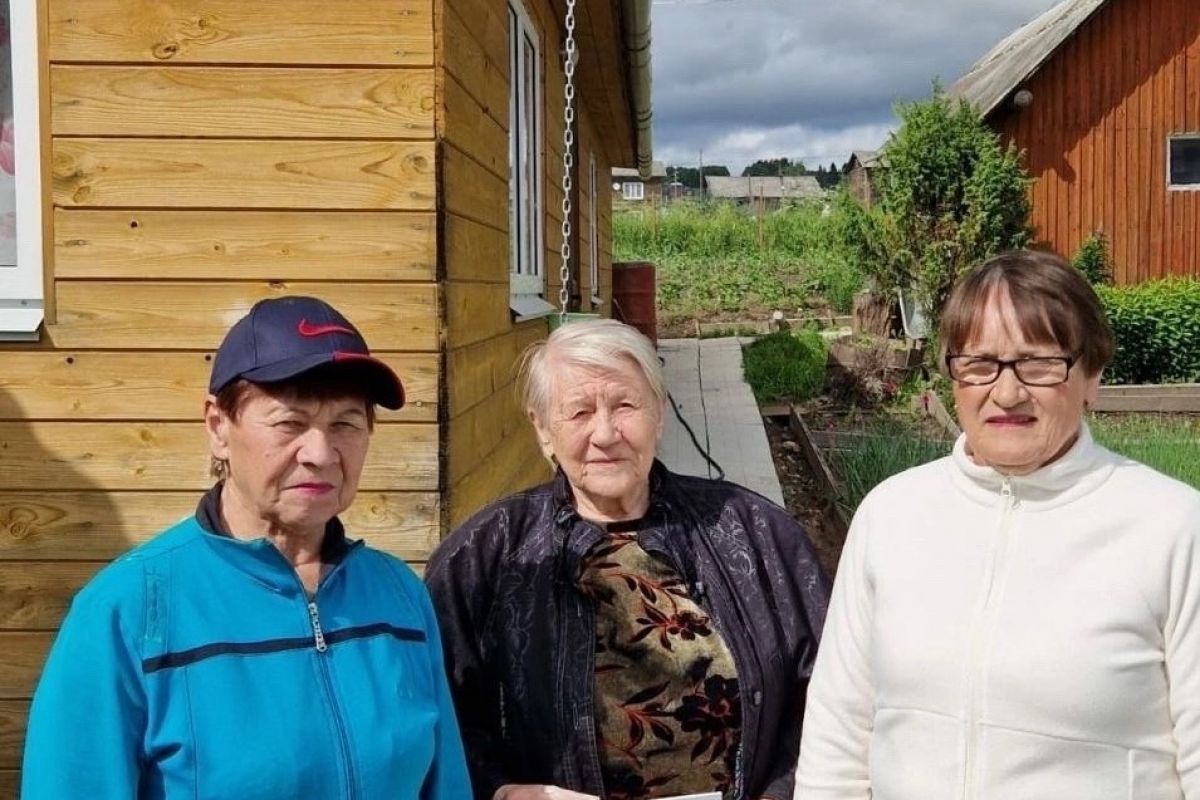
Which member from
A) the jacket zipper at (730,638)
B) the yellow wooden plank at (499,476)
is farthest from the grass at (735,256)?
the jacket zipper at (730,638)

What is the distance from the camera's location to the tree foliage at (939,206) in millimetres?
12453

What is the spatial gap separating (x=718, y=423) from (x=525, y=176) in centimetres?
475

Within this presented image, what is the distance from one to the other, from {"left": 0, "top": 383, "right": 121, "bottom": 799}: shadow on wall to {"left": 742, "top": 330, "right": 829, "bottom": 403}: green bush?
8925mm

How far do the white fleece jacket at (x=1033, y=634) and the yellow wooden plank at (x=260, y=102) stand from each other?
5.78 feet

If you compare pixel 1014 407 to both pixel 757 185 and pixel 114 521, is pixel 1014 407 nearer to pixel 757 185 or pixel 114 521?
pixel 114 521

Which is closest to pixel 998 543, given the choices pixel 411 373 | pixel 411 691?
pixel 411 691

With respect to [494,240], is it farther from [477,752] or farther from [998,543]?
[998,543]

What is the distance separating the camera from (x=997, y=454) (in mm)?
1753

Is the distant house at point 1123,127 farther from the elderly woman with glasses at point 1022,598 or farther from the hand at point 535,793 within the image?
the hand at point 535,793

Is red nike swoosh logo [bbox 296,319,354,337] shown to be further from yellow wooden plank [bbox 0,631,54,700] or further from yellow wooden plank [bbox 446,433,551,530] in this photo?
yellow wooden plank [bbox 0,631,54,700]

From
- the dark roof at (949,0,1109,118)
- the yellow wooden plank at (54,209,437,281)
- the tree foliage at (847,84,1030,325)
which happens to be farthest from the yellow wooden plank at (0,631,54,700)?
the dark roof at (949,0,1109,118)

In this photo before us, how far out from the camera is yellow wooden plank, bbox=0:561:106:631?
10.2 feet

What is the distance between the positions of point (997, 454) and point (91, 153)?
2.36m

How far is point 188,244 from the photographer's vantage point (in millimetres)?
3055
